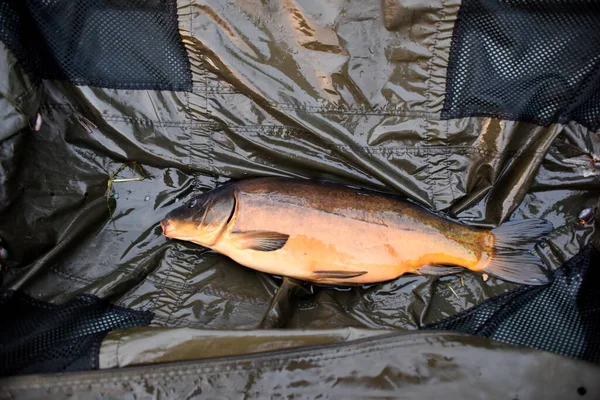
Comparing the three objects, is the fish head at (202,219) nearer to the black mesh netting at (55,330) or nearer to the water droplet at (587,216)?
the black mesh netting at (55,330)

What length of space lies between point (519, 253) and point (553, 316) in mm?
394

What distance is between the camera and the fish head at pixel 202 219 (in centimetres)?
271

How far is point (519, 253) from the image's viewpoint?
270 cm

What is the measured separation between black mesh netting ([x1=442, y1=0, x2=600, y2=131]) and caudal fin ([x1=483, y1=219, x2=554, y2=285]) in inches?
23.8

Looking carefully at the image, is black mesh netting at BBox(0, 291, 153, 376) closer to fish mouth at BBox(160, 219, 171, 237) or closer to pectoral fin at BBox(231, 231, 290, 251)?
fish mouth at BBox(160, 219, 171, 237)

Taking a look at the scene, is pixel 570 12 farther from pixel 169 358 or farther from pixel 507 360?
pixel 169 358

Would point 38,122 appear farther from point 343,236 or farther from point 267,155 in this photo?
point 343,236

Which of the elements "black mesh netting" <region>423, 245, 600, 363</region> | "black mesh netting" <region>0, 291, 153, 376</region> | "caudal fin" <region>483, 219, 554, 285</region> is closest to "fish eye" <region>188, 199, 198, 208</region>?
"black mesh netting" <region>0, 291, 153, 376</region>

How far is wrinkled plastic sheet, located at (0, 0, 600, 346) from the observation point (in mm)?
2611

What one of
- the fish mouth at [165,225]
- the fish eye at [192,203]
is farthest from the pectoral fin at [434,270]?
the fish mouth at [165,225]

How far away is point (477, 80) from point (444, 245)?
0.94m

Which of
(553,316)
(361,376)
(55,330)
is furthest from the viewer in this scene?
(553,316)

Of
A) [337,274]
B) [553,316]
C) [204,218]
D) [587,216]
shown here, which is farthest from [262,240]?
[587,216]

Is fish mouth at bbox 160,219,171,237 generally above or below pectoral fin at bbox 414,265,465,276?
above
